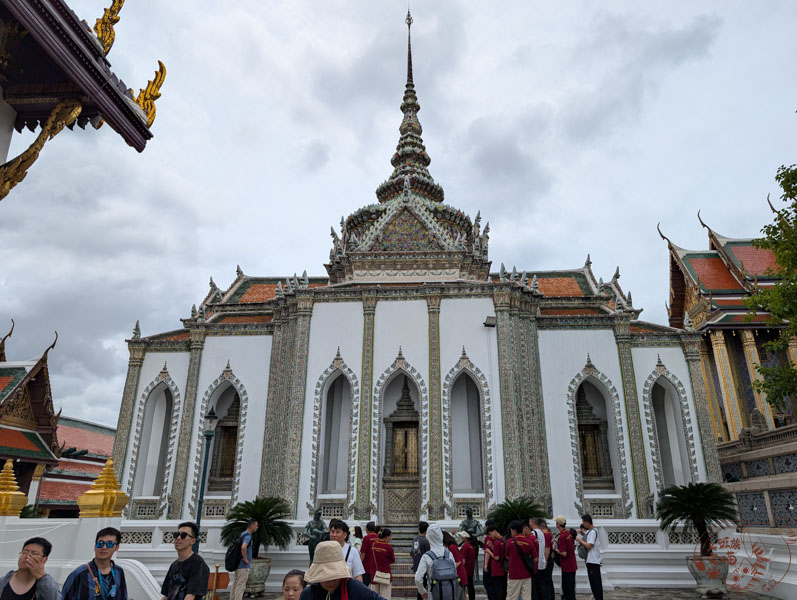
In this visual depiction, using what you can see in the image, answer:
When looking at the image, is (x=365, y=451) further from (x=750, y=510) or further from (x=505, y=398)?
(x=750, y=510)

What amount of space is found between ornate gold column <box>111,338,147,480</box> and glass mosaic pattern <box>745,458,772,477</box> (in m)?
15.8

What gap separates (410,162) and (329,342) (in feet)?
30.1

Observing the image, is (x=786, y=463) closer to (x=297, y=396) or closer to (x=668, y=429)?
Result: (x=668, y=429)

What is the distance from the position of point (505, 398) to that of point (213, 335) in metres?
8.16

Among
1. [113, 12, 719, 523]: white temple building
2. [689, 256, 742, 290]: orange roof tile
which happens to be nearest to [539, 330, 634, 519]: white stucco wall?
[113, 12, 719, 523]: white temple building

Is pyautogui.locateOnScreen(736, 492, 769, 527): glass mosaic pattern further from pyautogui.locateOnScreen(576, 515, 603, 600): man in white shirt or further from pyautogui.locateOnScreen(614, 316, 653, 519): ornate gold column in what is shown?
pyautogui.locateOnScreen(576, 515, 603, 600): man in white shirt

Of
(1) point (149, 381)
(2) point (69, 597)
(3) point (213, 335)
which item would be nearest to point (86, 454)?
(1) point (149, 381)

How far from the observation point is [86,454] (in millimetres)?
21297

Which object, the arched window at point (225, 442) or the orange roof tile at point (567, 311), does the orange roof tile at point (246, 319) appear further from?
the orange roof tile at point (567, 311)

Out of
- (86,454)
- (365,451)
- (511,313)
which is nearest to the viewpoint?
(365,451)

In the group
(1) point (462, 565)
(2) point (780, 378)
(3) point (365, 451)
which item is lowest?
(1) point (462, 565)

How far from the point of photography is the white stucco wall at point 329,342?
A: 1346 centimetres

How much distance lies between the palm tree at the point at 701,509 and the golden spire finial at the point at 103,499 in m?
9.62

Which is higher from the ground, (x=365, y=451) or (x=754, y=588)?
(x=365, y=451)
